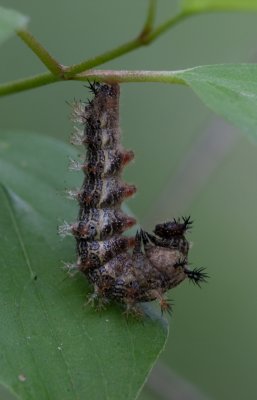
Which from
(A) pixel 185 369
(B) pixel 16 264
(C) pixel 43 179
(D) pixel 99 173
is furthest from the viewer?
(A) pixel 185 369

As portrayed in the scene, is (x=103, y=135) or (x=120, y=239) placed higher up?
(x=103, y=135)

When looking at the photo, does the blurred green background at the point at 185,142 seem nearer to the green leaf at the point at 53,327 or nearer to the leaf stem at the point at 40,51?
the green leaf at the point at 53,327

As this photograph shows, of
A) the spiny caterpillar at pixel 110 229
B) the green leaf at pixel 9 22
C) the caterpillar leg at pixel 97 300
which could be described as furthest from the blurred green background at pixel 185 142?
the green leaf at pixel 9 22

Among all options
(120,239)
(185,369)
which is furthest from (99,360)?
(185,369)

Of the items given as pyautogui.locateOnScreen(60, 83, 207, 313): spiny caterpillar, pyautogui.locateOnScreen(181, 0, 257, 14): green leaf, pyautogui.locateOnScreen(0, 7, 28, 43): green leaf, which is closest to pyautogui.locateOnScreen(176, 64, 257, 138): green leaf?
pyautogui.locateOnScreen(181, 0, 257, 14): green leaf

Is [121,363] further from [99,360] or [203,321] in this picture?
[203,321]

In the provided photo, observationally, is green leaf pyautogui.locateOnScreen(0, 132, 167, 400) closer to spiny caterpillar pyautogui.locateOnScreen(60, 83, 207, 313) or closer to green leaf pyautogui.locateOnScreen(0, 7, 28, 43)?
spiny caterpillar pyautogui.locateOnScreen(60, 83, 207, 313)
